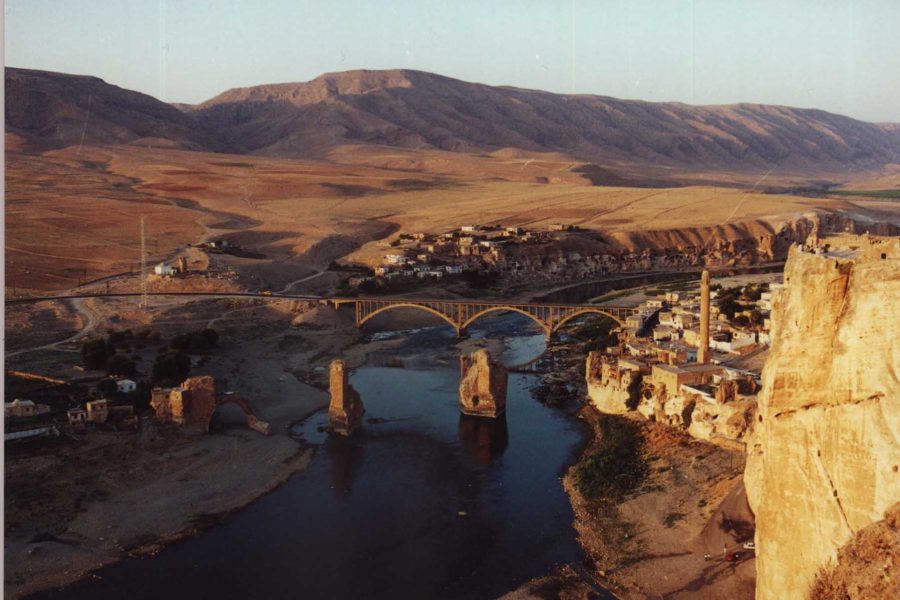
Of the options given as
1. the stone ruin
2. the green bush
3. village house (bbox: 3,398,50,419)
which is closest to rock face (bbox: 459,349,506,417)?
the green bush

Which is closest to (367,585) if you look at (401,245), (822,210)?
(401,245)

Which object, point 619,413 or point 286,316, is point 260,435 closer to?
point 619,413

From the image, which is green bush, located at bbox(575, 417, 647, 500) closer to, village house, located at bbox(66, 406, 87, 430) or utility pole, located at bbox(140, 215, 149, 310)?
village house, located at bbox(66, 406, 87, 430)

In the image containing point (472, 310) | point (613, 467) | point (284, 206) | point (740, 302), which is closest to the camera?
point (613, 467)

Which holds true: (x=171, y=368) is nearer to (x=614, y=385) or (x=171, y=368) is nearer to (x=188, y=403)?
(x=188, y=403)

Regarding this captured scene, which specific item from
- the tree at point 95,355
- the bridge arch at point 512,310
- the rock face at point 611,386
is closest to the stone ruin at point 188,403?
the tree at point 95,355

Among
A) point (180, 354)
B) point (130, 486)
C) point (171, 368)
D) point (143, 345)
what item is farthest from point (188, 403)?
point (143, 345)
